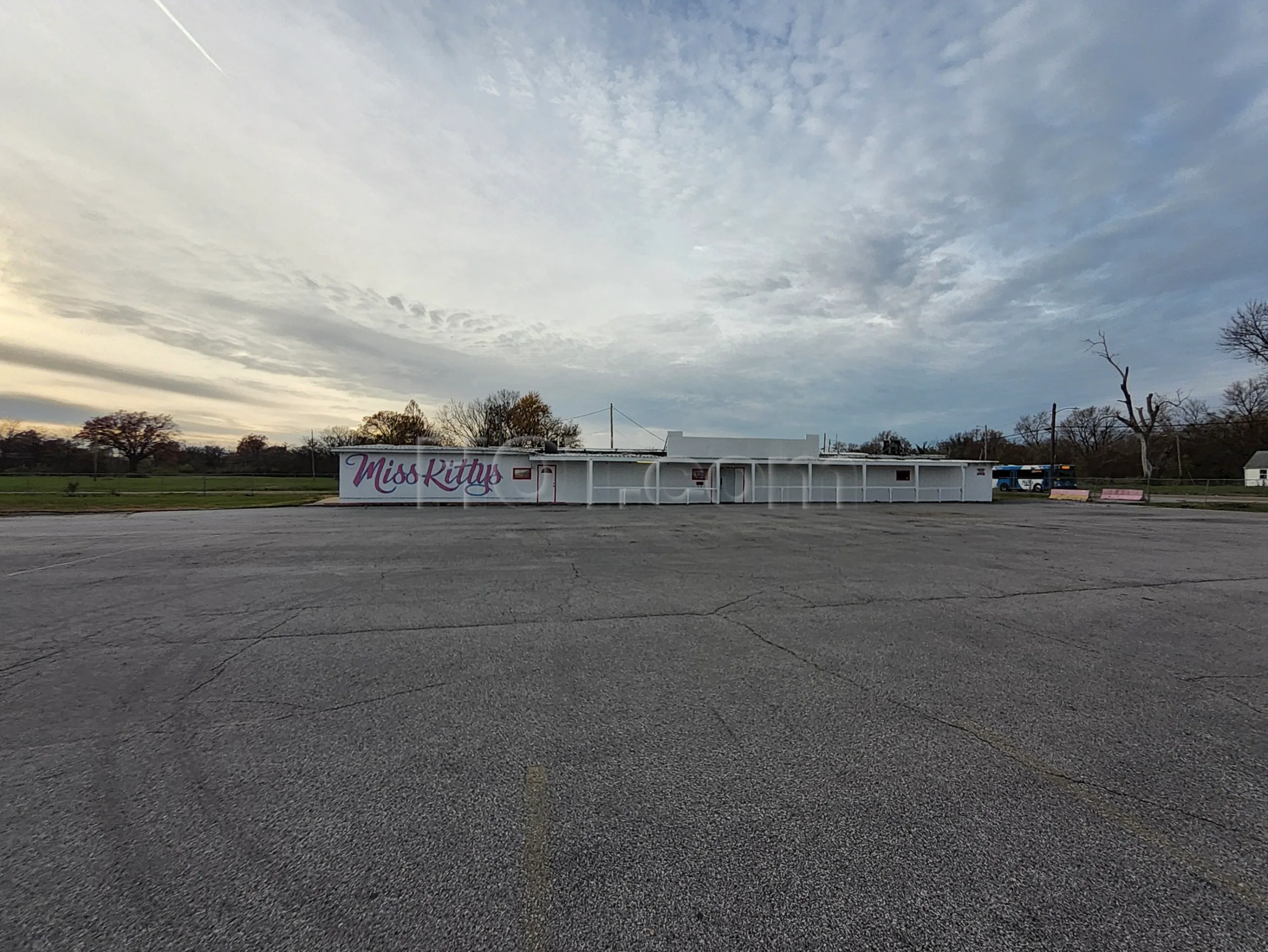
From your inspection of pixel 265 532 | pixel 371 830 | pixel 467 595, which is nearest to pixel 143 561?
pixel 265 532

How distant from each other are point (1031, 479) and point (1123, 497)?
1651 cm

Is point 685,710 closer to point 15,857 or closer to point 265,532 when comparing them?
point 15,857

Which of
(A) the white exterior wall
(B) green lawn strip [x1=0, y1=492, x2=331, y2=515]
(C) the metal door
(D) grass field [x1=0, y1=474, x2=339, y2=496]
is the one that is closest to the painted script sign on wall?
(A) the white exterior wall

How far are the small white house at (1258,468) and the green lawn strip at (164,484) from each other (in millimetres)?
93423

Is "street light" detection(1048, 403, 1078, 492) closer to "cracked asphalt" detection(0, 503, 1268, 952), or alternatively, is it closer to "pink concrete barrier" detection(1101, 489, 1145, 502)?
"pink concrete barrier" detection(1101, 489, 1145, 502)

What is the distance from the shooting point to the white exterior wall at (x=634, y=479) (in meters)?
27.1

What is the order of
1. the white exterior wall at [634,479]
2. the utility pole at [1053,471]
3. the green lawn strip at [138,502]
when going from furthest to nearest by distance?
the utility pole at [1053,471], the white exterior wall at [634,479], the green lawn strip at [138,502]

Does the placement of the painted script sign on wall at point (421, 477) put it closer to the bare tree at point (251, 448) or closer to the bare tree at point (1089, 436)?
the bare tree at point (251, 448)

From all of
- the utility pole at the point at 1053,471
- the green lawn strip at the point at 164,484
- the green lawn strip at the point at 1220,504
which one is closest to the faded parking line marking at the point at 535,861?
the green lawn strip at the point at 1220,504

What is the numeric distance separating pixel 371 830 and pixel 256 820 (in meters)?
0.56

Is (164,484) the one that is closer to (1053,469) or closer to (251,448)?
(251,448)

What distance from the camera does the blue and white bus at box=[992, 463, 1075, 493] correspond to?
4809cm

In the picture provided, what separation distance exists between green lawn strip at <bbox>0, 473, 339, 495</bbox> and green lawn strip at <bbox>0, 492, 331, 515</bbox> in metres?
3.99

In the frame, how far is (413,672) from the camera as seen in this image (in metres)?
4.39
